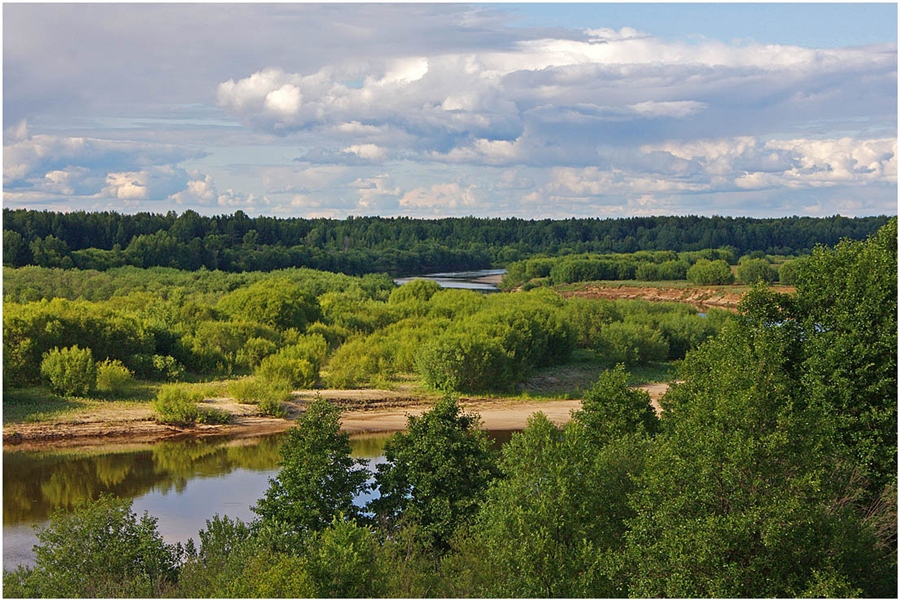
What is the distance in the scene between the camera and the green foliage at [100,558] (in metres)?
17.0

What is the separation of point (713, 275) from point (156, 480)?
86.2m

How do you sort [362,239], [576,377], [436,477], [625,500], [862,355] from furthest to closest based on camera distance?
[362,239], [576,377], [436,477], [862,355], [625,500]

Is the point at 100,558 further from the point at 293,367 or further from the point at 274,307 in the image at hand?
the point at 274,307

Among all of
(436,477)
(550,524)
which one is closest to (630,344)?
(436,477)

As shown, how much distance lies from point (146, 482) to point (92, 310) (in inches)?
820

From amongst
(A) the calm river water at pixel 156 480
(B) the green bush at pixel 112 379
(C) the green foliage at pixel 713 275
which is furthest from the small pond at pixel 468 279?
(A) the calm river water at pixel 156 480

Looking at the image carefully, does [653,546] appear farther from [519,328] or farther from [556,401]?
[519,328]

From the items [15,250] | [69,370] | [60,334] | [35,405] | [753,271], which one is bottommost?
[35,405]

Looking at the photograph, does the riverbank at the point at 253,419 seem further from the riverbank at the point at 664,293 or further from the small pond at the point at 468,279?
the small pond at the point at 468,279

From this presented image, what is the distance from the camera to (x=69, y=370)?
4222 cm

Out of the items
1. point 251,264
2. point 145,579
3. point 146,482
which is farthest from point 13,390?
point 251,264

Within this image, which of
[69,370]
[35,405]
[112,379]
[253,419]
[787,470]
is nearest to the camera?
[787,470]

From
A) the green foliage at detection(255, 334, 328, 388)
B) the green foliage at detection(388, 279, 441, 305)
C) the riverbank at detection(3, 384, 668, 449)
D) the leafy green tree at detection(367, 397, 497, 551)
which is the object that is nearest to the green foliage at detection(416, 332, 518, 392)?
the riverbank at detection(3, 384, 668, 449)

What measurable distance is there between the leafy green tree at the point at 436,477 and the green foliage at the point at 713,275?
90832 millimetres
